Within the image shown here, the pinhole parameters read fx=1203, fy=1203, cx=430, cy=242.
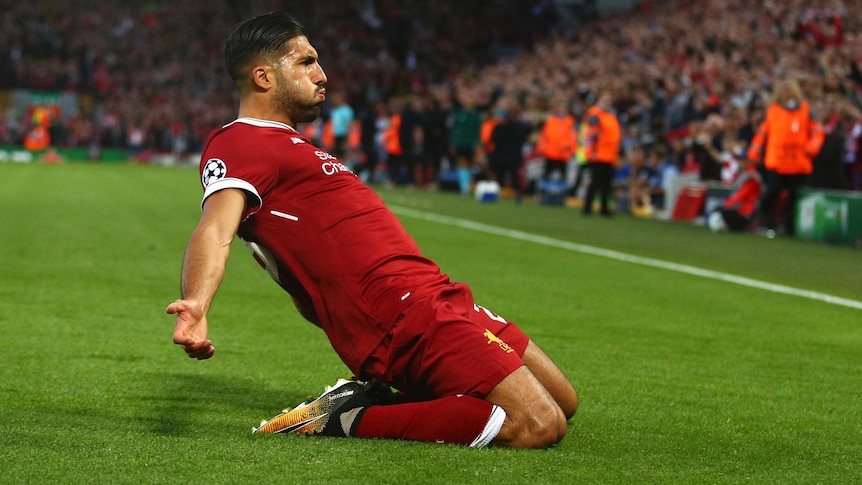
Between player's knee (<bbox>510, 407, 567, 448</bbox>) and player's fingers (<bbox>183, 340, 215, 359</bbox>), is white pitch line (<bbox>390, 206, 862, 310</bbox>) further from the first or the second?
player's fingers (<bbox>183, 340, 215, 359</bbox>)

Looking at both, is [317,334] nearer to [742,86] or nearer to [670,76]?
[742,86]

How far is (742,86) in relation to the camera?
2345cm

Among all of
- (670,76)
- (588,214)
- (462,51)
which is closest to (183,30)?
(462,51)

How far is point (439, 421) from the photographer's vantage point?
14.3ft

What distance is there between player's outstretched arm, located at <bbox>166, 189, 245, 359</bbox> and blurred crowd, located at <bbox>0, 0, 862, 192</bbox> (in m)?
15.8

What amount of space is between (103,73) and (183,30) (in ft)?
14.0

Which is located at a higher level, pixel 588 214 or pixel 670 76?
pixel 670 76

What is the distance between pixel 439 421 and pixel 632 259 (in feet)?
29.8

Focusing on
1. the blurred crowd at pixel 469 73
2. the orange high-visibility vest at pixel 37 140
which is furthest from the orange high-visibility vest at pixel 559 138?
the orange high-visibility vest at pixel 37 140

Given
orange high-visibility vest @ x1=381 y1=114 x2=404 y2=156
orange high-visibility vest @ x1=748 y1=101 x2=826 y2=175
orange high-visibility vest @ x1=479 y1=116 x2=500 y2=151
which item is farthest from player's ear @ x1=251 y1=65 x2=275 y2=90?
orange high-visibility vest @ x1=381 y1=114 x2=404 y2=156

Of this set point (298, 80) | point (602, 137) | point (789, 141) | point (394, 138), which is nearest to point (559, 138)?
point (602, 137)

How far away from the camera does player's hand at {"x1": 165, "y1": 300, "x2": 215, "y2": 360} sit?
367 centimetres

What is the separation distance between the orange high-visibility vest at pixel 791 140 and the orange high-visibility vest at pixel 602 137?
3586 mm

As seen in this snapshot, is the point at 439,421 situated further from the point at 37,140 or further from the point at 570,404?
the point at 37,140
